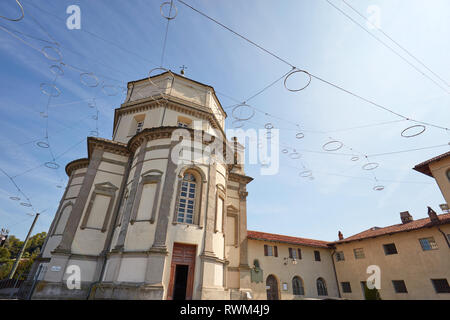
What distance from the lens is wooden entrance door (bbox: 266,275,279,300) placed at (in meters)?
22.1

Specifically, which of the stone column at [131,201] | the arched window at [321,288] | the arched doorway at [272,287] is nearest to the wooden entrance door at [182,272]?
the stone column at [131,201]

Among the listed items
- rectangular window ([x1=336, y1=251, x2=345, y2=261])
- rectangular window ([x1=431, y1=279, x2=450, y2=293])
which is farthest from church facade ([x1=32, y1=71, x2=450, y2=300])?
rectangular window ([x1=431, y1=279, x2=450, y2=293])

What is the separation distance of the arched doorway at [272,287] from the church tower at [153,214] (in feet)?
20.5

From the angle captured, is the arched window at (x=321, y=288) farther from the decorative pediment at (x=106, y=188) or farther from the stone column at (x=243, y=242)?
the decorative pediment at (x=106, y=188)

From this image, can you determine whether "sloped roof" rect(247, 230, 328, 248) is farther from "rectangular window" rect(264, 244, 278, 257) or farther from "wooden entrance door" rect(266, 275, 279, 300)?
"wooden entrance door" rect(266, 275, 279, 300)

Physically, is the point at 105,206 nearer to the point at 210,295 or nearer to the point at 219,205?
the point at 219,205

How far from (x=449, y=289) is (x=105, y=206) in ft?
92.2

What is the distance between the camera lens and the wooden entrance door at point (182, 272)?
12.4 meters

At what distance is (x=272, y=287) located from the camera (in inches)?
889

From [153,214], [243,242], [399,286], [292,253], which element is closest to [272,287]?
[292,253]

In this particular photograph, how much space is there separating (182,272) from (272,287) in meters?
13.6

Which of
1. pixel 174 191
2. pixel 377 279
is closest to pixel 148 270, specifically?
pixel 174 191

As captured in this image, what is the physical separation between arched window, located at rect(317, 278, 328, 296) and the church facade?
461 centimetres

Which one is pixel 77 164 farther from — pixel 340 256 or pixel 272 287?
pixel 340 256
